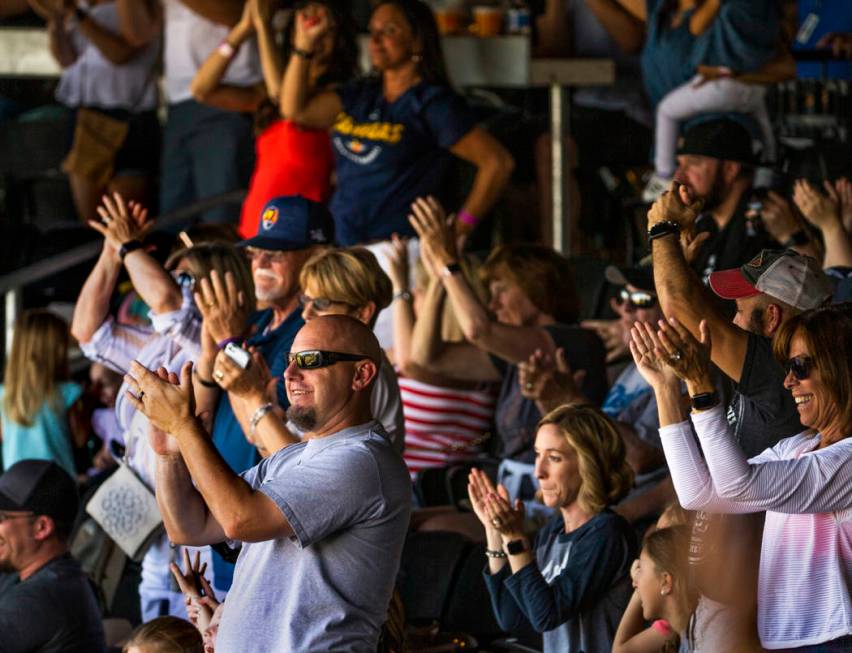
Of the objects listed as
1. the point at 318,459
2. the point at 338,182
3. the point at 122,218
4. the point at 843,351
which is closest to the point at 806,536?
the point at 843,351

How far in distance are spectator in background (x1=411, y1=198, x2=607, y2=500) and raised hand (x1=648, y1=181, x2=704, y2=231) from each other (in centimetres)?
150

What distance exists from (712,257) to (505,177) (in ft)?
3.91

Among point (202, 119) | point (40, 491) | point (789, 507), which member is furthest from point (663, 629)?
point (202, 119)

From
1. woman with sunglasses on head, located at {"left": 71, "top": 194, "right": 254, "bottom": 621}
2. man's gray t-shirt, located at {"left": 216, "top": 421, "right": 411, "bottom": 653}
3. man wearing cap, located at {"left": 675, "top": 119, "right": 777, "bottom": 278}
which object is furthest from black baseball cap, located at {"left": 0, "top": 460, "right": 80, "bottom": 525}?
man wearing cap, located at {"left": 675, "top": 119, "right": 777, "bottom": 278}

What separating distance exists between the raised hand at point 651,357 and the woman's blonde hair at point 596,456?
84cm

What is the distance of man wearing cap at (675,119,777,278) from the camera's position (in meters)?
5.64

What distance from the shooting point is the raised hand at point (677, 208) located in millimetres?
3986

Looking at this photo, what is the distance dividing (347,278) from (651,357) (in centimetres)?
128

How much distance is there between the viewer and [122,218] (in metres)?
5.15

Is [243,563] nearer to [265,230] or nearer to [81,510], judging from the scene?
[265,230]

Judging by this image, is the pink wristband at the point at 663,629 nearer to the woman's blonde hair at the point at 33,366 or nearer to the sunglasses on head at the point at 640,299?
the sunglasses on head at the point at 640,299

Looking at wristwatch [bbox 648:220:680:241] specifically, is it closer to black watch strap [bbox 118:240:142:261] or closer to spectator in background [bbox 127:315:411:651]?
spectator in background [bbox 127:315:411:651]

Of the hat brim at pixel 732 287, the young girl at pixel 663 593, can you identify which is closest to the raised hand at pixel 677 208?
the hat brim at pixel 732 287

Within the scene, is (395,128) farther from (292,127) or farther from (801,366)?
(801,366)
